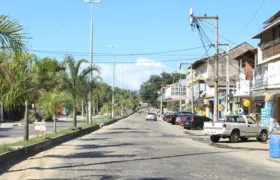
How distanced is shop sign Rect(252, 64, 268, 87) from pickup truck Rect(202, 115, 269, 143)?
3.67 metres

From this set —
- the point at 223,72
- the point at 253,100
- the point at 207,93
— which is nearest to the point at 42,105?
the point at 253,100

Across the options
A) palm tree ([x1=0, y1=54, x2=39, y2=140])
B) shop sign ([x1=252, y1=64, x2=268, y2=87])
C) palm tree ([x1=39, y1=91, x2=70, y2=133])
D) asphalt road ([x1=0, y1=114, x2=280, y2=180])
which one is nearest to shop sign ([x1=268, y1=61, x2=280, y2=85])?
shop sign ([x1=252, y1=64, x2=268, y2=87])

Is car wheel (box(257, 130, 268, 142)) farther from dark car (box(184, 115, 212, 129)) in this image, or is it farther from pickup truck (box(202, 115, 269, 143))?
dark car (box(184, 115, 212, 129))

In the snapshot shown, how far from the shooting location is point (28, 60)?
17969 millimetres

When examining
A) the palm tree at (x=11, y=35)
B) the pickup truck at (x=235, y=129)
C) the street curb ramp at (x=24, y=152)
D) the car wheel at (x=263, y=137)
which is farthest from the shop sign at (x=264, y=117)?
the palm tree at (x=11, y=35)

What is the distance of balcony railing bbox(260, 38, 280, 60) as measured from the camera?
2727 cm

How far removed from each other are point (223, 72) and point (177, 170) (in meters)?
58.9

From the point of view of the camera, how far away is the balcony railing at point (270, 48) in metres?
27.3

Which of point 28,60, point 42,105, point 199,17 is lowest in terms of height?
point 42,105

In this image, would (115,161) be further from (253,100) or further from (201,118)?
(201,118)

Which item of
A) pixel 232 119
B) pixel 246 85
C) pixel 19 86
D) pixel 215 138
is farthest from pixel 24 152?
pixel 246 85

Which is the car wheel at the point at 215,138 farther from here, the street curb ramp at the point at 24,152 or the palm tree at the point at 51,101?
the palm tree at the point at 51,101

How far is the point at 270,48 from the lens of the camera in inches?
1122

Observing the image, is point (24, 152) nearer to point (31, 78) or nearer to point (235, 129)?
point (31, 78)
